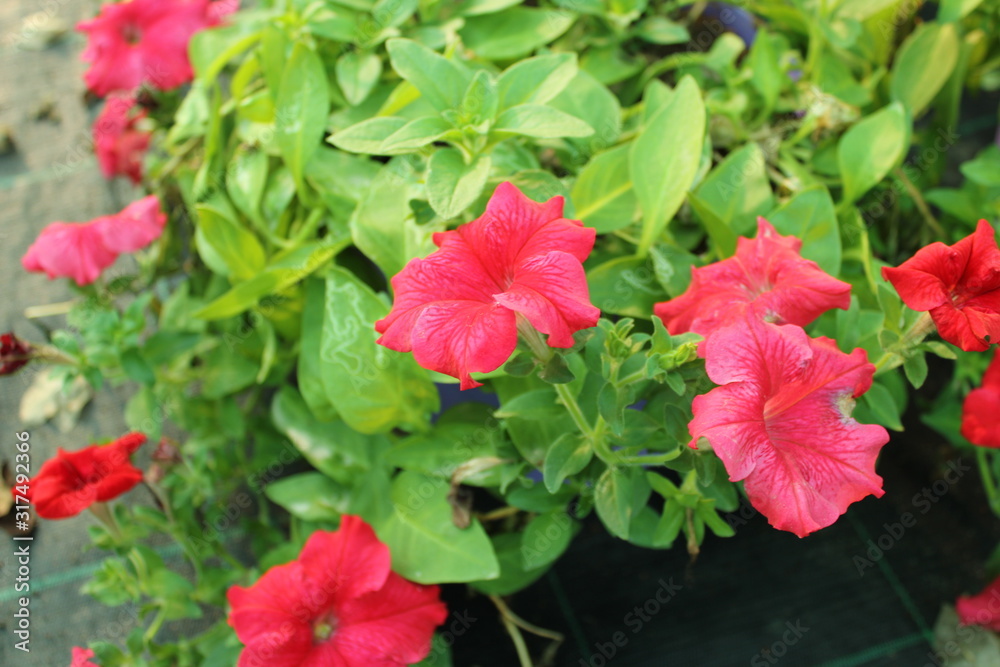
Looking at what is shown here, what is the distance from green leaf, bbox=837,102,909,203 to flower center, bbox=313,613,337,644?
70cm

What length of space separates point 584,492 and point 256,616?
1.04 ft

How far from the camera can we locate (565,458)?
0.67 metres

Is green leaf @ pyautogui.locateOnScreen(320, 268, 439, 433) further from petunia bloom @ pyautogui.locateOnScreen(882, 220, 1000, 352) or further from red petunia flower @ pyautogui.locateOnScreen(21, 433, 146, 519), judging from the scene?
petunia bloom @ pyautogui.locateOnScreen(882, 220, 1000, 352)

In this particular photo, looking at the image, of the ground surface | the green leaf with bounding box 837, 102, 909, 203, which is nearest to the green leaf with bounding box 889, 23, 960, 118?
the green leaf with bounding box 837, 102, 909, 203

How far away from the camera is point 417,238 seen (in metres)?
0.76

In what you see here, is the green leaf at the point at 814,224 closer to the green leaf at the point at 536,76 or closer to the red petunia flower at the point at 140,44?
the green leaf at the point at 536,76

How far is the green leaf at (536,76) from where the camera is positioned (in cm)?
73

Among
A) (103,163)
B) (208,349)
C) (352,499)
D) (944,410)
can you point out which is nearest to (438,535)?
(352,499)

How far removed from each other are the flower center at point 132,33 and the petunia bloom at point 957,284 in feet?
3.24

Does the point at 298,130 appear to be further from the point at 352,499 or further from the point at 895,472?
the point at 895,472

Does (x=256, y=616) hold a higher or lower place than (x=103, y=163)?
lower

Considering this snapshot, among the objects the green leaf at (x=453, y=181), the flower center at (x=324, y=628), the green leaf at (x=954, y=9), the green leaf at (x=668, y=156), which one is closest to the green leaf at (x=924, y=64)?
the green leaf at (x=954, y=9)

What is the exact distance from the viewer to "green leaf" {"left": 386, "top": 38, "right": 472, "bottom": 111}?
0.71 metres

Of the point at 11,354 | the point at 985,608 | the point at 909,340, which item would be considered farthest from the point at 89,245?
the point at 985,608
